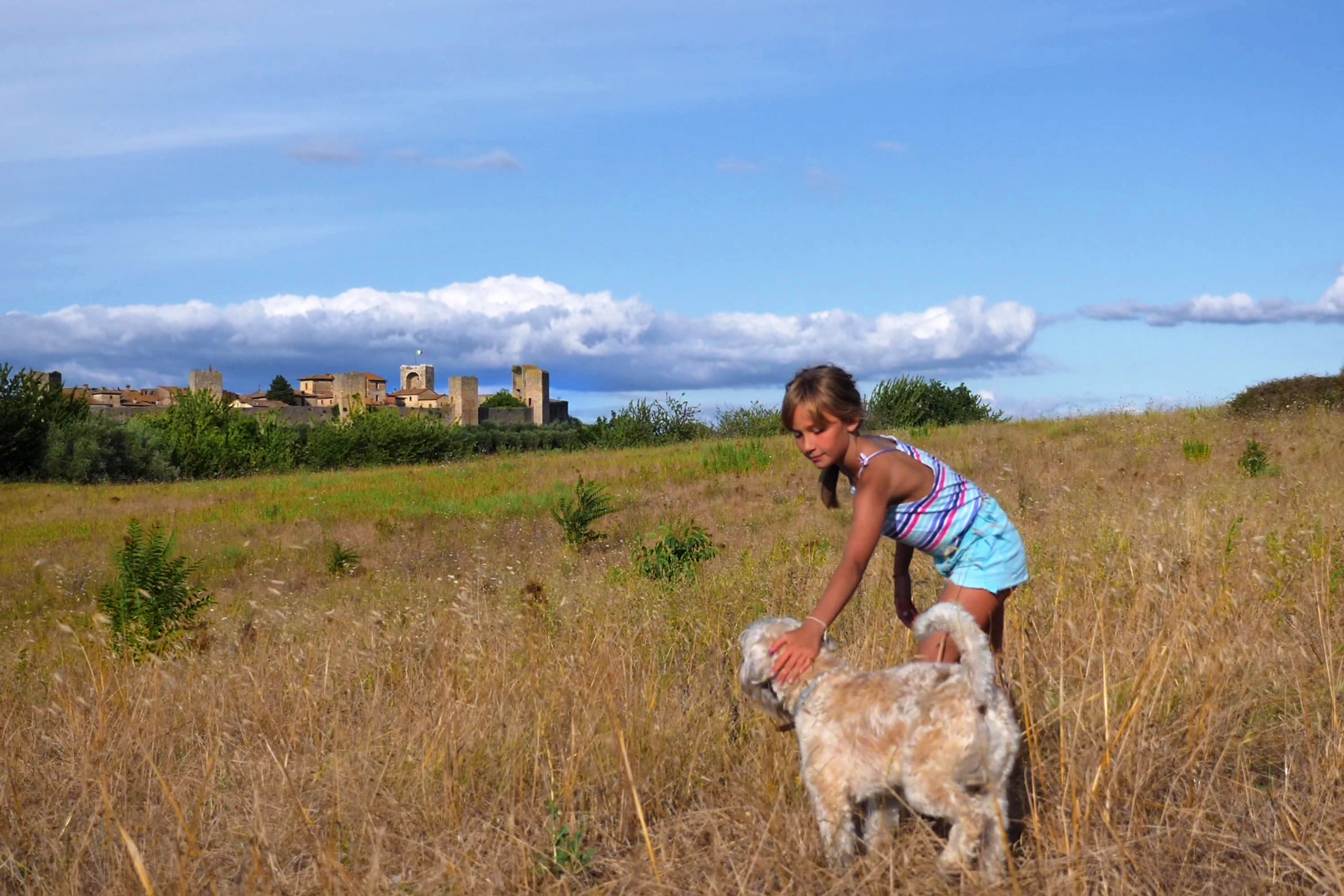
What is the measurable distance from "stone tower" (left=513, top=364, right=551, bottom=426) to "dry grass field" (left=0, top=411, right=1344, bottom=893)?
7650 centimetres

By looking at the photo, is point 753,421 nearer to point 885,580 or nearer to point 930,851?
point 885,580

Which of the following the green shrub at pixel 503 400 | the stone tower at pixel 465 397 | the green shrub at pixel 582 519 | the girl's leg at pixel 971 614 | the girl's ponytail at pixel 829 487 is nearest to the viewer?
the girl's leg at pixel 971 614

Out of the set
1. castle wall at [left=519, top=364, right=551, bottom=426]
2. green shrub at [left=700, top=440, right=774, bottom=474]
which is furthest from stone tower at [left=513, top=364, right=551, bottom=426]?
green shrub at [left=700, top=440, right=774, bottom=474]

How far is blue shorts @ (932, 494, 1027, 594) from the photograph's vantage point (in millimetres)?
3230

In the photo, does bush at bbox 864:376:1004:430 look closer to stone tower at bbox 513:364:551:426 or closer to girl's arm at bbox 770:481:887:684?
girl's arm at bbox 770:481:887:684

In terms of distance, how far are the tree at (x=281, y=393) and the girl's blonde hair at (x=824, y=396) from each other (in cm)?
10375

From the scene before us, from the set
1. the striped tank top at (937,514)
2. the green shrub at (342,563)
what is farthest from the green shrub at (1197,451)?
the striped tank top at (937,514)

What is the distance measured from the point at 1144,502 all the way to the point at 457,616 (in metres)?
5.93

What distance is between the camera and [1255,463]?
12.0m

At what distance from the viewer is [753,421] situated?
3047 centimetres

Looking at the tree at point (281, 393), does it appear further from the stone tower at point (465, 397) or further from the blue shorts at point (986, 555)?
the blue shorts at point (986, 555)

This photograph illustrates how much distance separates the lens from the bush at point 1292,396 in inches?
703

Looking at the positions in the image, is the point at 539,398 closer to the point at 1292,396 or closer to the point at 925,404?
the point at 925,404

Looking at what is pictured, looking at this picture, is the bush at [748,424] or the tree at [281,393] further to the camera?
the tree at [281,393]
